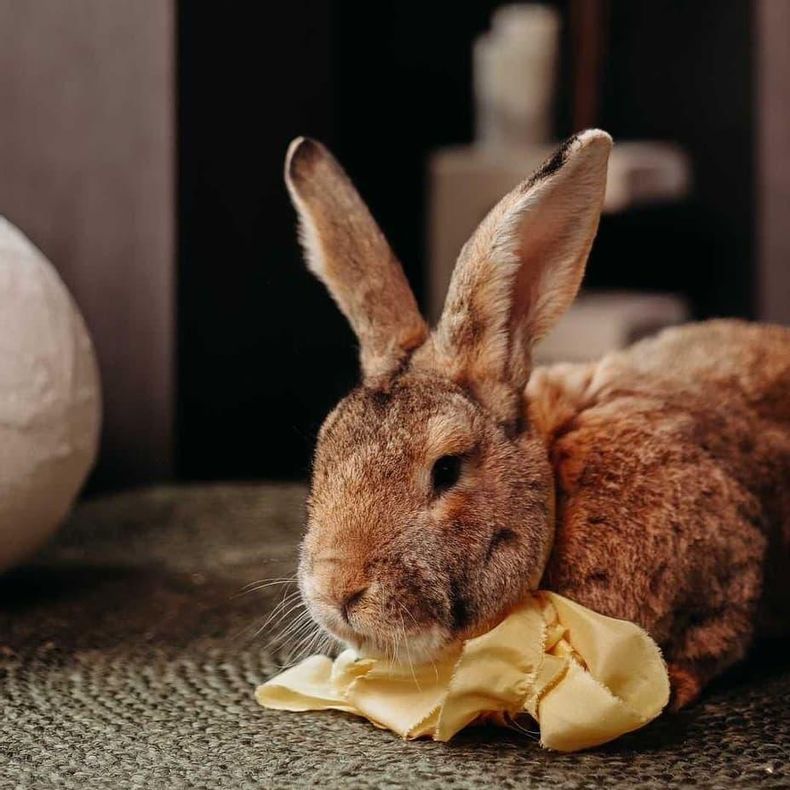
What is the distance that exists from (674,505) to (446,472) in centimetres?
23

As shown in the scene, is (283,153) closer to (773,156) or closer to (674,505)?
(773,156)

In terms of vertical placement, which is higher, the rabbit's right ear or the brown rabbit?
the rabbit's right ear

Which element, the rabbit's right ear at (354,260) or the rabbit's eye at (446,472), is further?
the rabbit's right ear at (354,260)

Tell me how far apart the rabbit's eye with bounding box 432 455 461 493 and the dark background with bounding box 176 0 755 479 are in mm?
182

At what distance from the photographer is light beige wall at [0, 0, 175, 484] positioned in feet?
7.41

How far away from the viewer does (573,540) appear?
1.20m

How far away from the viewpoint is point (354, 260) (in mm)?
1313

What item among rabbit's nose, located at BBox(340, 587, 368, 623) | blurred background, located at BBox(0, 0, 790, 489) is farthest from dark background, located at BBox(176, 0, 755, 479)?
rabbit's nose, located at BBox(340, 587, 368, 623)

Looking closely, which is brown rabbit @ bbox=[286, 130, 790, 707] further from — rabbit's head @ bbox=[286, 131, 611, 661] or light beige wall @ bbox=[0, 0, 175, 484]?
light beige wall @ bbox=[0, 0, 175, 484]

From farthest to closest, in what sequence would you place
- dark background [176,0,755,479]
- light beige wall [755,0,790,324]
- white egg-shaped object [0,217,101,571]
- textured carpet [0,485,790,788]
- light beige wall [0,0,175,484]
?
1. light beige wall [755,0,790,324]
2. dark background [176,0,755,479]
3. light beige wall [0,0,175,484]
4. white egg-shaped object [0,217,101,571]
5. textured carpet [0,485,790,788]

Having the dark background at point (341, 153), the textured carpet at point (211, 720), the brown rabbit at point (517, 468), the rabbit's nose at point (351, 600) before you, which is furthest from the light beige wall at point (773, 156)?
the rabbit's nose at point (351, 600)

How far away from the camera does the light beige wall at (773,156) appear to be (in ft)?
10.2

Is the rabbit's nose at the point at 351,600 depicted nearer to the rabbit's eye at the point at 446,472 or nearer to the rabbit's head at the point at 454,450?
the rabbit's head at the point at 454,450

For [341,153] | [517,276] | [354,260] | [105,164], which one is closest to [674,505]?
[517,276]
